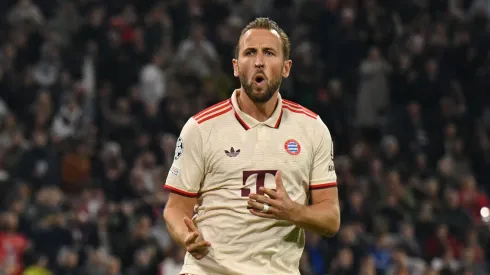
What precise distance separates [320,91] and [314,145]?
957 centimetres

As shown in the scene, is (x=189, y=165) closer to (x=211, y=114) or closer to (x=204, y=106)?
(x=211, y=114)

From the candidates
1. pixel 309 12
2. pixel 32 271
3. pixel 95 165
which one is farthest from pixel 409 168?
pixel 32 271

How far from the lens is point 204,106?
1436 cm

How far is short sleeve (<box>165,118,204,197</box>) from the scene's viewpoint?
5316mm

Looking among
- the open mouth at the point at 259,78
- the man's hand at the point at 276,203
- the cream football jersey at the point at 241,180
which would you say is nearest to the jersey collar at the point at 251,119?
the cream football jersey at the point at 241,180

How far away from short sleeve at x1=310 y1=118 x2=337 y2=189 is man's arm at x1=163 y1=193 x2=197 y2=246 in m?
0.66

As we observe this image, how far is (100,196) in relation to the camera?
13156mm

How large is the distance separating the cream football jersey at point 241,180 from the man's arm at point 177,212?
4cm

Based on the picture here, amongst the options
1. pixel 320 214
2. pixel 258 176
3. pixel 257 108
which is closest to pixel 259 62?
pixel 257 108

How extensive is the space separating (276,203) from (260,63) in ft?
2.45

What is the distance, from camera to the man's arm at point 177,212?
17.0 feet

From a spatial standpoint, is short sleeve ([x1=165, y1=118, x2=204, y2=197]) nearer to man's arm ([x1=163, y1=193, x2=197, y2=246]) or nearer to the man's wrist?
man's arm ([x1=163, y1=193, x2=197, y2=246])

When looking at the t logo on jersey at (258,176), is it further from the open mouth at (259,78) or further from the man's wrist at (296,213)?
the open mouth at (259,78)

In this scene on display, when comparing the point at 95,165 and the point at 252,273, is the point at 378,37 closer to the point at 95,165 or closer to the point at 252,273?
the point at 95,165
